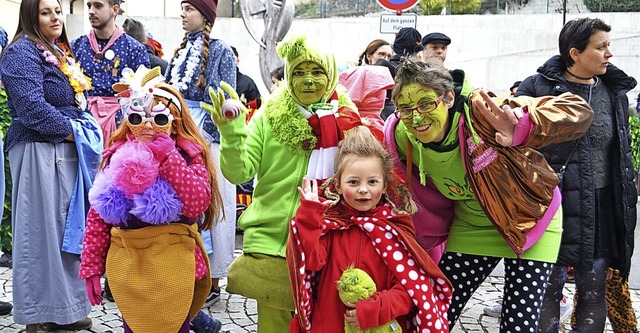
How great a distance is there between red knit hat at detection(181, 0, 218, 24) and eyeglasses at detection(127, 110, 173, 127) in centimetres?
160

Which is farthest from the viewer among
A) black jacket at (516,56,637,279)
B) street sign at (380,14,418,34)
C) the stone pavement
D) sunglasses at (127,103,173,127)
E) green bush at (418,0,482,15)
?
green bush at (418,0,482,15)

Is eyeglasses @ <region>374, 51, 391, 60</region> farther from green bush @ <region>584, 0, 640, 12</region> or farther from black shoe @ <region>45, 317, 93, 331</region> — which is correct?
green bush @ <region>584, 0, 640, 12</region>

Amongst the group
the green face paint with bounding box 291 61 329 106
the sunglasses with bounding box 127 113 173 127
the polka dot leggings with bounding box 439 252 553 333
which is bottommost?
the polka dot leggings with bounding box 439 252 553 333

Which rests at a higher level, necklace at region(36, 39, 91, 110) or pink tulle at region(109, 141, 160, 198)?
necklace at region(36, 39, 91, 110)

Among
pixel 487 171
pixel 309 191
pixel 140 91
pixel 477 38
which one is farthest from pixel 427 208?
pixel 477 38

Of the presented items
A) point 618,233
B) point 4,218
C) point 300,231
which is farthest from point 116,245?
point 618,233

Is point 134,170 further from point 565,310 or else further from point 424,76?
point 565,310

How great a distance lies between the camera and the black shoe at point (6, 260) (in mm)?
6018

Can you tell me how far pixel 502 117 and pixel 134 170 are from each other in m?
1.65

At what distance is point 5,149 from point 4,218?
0.76 metres

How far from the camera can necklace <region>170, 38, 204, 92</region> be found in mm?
4816

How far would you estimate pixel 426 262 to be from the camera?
3117mm

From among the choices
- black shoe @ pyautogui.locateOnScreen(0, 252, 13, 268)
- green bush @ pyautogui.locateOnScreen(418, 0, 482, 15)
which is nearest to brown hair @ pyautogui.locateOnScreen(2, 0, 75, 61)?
black shoe @ pyautogui.locateOnScreen(0, 252, 13, 268)

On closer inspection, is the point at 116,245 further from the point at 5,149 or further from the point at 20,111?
the point at 5,149
